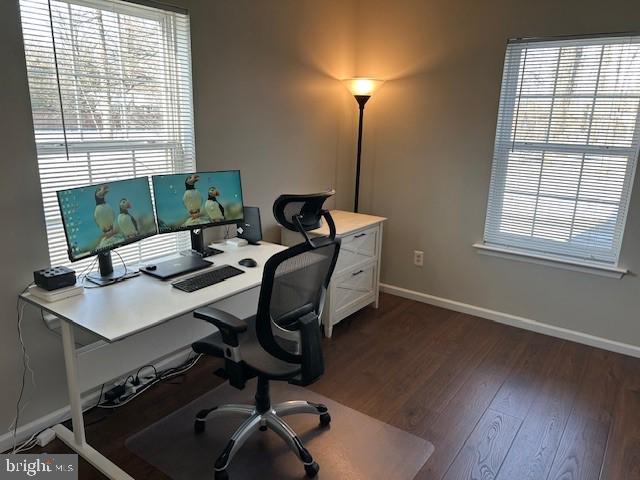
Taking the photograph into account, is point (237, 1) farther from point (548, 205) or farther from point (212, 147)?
point (548, 205)

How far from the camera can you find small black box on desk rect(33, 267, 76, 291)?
6.34ft

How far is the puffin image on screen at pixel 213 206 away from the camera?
2547mm

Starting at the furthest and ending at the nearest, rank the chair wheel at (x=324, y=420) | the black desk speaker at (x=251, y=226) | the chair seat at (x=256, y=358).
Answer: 1. the black desk speaker at (x=251, y=226)
2. the chair wheel at (x=324, y=420)
3. the chair seat at (x=256, y=358)

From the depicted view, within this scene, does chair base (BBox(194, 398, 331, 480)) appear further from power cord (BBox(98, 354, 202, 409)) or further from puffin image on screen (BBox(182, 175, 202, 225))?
puffin image on screen (BBox(182, 175, 202, 225))

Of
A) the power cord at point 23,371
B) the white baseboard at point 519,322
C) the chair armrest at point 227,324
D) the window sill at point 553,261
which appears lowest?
the white baseboard at point 519,322

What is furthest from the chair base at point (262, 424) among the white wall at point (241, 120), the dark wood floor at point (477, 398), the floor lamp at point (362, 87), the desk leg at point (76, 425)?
the floor lamp at point (362, 87)

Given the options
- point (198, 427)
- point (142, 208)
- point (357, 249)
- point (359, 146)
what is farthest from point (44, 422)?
point (359, 146)

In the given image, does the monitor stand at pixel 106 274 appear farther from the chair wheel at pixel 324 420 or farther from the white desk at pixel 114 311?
the chair wheel at pixel 324 420

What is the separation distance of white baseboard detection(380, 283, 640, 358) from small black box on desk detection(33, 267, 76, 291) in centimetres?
265

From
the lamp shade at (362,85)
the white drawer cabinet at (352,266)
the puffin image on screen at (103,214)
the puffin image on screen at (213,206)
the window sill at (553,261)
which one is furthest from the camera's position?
the lamp shade at (362,85)

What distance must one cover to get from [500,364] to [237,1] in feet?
8.87

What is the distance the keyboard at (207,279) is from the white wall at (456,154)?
1.91 m

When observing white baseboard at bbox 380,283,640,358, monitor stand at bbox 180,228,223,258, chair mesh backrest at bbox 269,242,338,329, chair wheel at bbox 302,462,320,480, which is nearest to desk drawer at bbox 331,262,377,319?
white baseboard at bbox 380,283,640,358

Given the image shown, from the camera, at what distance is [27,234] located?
2.04 metres
